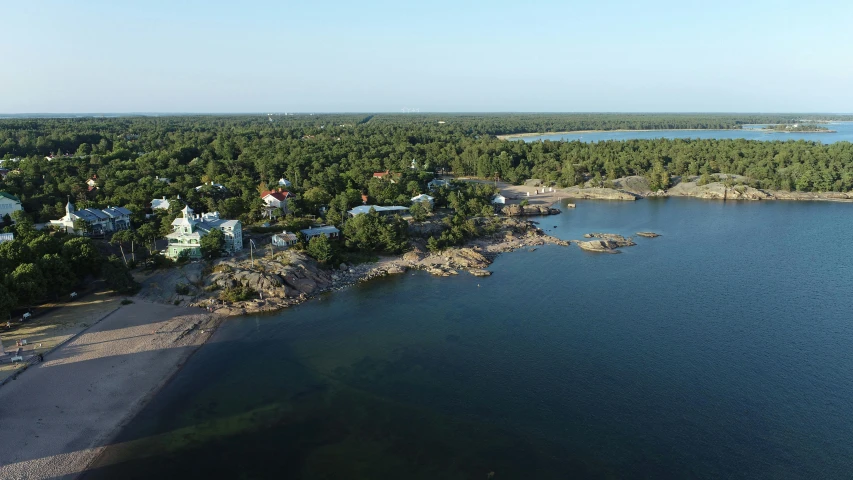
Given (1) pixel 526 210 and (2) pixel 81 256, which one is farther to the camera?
(1) pixel 526 210

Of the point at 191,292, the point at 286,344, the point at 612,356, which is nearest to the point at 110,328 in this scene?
the point at 191,292

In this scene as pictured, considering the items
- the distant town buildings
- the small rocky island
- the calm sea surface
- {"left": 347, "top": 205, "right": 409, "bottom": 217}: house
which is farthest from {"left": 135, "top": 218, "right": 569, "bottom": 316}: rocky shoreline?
the distant town buildings

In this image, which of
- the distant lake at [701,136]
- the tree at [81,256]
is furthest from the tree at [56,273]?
the distant lake at [701,136]

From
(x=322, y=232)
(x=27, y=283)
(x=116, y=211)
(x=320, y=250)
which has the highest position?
(x=116, y=211)

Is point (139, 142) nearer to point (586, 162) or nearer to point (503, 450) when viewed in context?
point (586, 162)

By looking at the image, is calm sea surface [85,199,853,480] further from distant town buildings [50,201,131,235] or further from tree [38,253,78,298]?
distant town buildings [50,201,131,235]

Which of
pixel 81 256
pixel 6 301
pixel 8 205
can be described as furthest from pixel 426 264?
pixel 8 205

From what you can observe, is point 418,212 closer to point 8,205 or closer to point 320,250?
point 320,250
